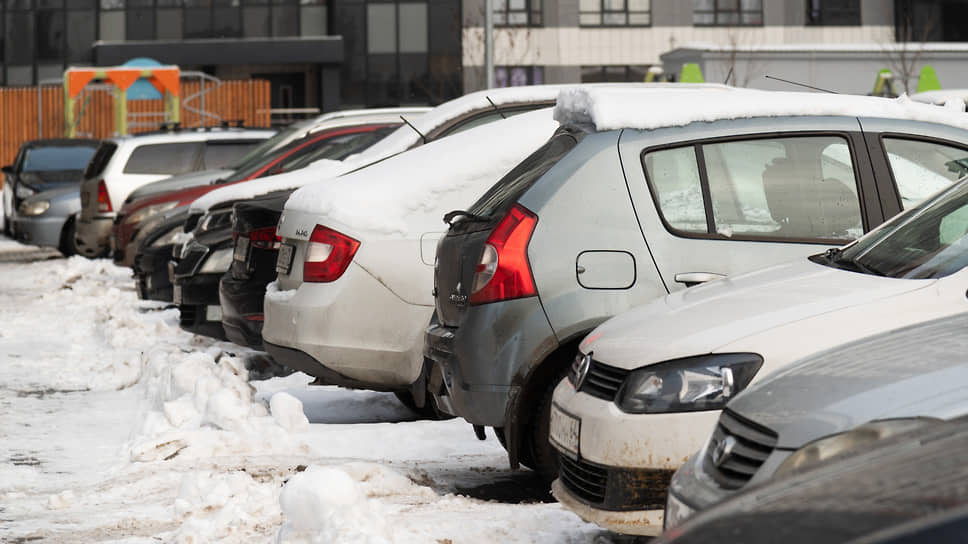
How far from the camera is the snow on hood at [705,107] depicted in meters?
5.61

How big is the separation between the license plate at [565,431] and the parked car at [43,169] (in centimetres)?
1939

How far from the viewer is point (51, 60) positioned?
5178 cm

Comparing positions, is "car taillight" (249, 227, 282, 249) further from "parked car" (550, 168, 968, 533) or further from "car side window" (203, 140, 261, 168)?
"car side window" (203, 140, 261, 168)

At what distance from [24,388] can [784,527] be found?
827 centimetres

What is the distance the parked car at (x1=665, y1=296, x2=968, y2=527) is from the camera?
3312 mm

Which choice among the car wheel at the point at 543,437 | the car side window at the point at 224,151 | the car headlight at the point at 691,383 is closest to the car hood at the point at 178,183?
the car side window at the point at 224,151

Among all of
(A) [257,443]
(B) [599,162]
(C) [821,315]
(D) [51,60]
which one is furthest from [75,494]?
(D) [51,60]

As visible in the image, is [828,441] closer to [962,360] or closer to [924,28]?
[962,360]

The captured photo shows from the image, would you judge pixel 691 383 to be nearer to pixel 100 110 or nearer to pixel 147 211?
pixel 147 211

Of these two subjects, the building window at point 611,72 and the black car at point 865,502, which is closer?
the black car at point 865,502

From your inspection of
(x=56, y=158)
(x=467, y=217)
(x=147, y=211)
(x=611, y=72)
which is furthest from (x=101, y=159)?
(x=611, y=72)

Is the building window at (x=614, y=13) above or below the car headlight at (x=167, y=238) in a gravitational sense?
above

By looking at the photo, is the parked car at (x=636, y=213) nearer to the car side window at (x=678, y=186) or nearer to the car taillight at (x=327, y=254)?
the car side window at (x=678, y=186)

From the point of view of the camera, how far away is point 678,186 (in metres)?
5.57
